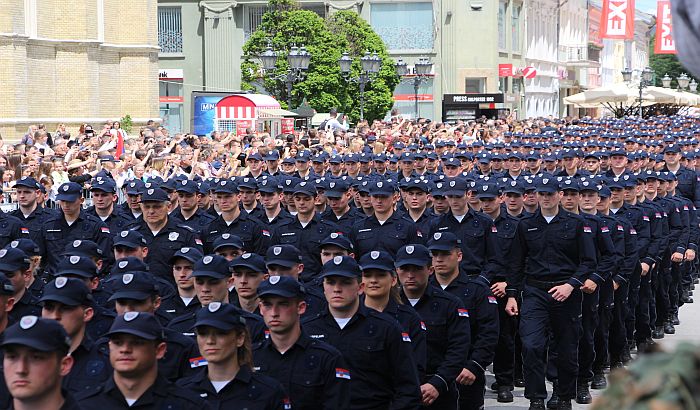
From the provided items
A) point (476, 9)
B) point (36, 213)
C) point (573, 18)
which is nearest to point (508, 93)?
point (476, 9)

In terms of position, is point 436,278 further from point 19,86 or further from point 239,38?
point 239,38

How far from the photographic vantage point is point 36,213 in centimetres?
1380

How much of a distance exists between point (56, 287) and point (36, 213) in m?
6.79

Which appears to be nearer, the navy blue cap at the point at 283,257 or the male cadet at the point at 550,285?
the navy blue cap at the point at 283,257

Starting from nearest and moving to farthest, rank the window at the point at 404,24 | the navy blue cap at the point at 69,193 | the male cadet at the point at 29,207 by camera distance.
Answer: the navy blue cap at the point at 69,193 → the male cadet at the point at 29,207 → the window at the point at 404,24

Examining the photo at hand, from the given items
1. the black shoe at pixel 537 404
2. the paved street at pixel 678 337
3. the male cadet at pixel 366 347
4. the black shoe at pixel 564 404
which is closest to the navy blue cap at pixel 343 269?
the male cadet at pixel 366 347

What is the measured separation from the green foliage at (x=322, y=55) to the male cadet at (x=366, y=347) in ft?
133

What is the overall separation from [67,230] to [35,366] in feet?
27.2

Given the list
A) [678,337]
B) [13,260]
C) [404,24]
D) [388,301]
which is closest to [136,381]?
[388,301]

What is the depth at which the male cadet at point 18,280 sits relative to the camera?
27.6 ft

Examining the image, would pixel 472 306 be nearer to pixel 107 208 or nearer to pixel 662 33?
pixel 107 208

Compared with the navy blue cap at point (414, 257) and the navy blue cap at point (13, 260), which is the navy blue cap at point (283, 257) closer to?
the navy blue cap at point (414, 257)

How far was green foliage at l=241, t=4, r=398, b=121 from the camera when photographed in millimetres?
51625

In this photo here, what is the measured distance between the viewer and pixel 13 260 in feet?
29.5
